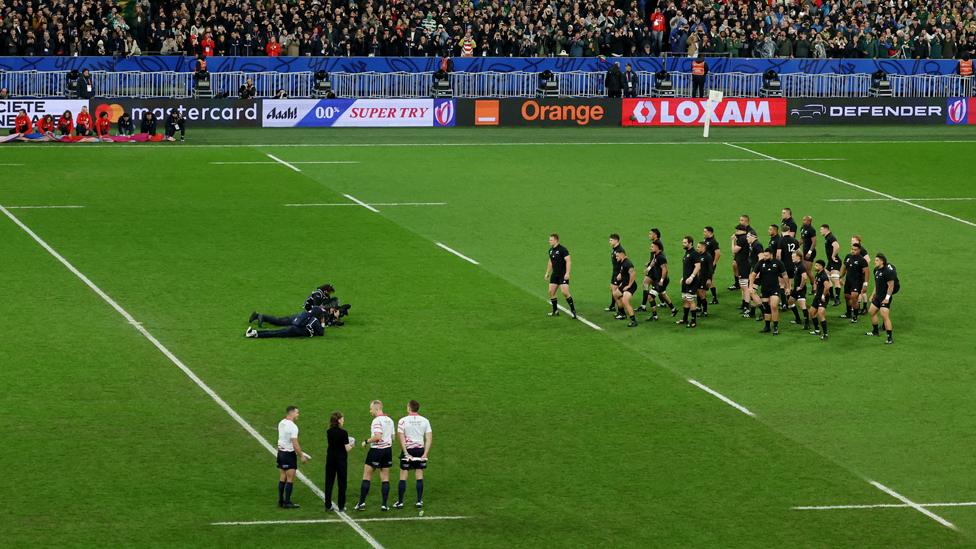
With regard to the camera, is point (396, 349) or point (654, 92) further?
point (654, 92)

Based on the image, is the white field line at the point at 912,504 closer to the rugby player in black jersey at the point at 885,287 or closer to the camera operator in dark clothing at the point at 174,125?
the rugby player in black jersey at the point at 885,287

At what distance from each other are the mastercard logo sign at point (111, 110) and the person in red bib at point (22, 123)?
2.66 meters

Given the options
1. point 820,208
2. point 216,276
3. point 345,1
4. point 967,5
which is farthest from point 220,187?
point 967,5

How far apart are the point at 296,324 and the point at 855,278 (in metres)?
12.0

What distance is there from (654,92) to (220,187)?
2663cm

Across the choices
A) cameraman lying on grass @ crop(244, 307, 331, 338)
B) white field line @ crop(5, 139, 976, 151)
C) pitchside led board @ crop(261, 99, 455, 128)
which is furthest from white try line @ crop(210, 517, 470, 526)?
pitchside led board @ crop(261, 99, 455, 128)

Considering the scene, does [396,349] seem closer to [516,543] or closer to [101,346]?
[101,346]

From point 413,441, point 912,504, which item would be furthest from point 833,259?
point 413,441

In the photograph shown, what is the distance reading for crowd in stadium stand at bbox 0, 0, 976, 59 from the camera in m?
68.1

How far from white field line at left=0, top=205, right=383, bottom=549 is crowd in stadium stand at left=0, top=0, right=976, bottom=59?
24729mm

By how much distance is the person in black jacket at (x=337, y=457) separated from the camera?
72.8 ft

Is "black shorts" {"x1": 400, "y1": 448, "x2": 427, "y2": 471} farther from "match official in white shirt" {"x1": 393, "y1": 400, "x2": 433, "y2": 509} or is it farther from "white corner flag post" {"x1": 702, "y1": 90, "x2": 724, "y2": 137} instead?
"white corner flag post" {"x1": 702, "y1": 90, "x2": 724, "y2": 137}

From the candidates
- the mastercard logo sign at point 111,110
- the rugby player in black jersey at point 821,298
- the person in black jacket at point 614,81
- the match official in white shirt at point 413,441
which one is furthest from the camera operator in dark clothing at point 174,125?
the match official in white shirt at point 413,441

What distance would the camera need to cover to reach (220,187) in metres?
51.5
